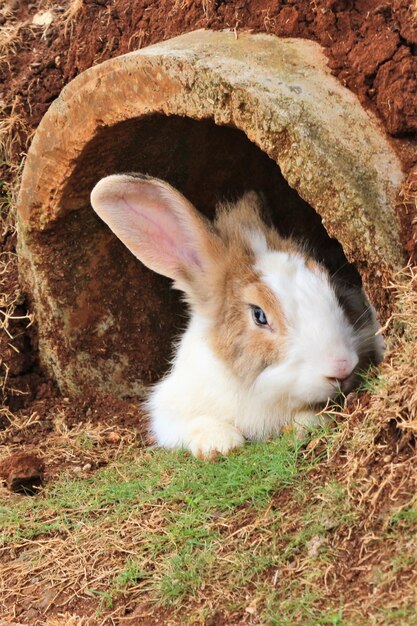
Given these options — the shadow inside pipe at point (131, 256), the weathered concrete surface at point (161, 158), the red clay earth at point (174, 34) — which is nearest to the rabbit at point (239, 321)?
the weathered concrete surface at point (161, 158)

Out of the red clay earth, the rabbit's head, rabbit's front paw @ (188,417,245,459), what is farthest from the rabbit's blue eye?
the red clay earth

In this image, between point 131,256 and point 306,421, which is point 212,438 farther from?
point 131,256

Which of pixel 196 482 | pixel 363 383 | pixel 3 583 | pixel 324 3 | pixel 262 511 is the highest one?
pixel 324 3

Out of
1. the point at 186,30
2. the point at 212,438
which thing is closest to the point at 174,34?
the point at 186,30

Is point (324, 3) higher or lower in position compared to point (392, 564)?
higher

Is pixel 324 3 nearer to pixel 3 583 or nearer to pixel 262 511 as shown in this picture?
pixel 262 511

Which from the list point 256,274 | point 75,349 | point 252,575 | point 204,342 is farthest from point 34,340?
point 252,575
